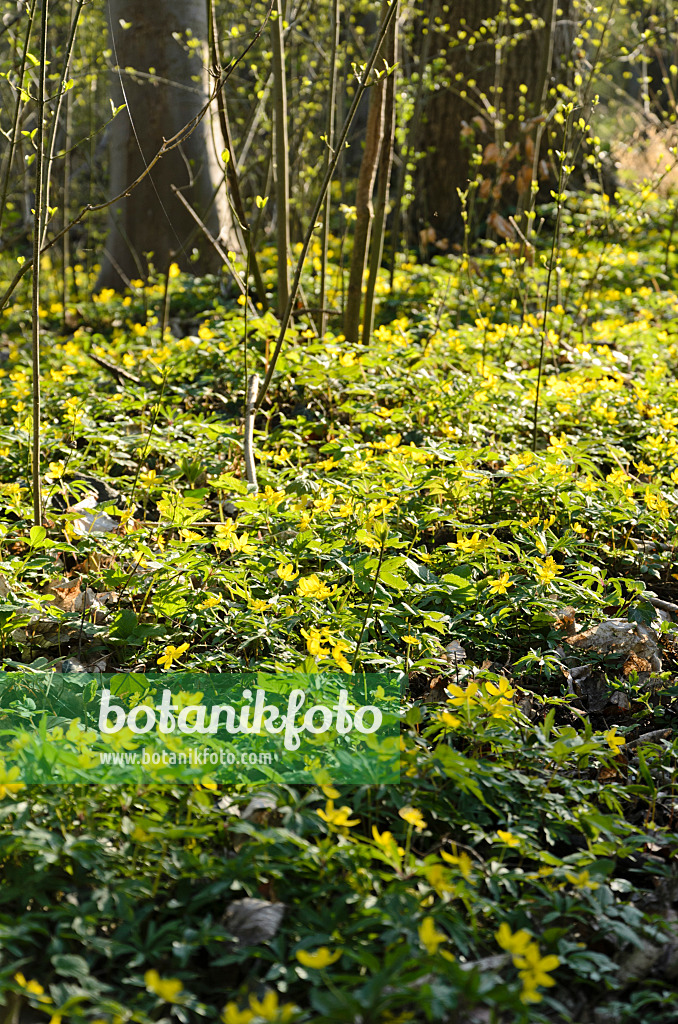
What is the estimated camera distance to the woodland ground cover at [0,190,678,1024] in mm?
1204

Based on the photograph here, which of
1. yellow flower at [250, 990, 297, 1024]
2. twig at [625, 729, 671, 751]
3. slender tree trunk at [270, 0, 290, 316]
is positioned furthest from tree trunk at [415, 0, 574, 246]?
yellow flower at [250, 990, 297, 1024]

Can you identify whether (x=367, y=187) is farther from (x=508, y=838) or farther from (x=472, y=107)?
(x=472, y=107)

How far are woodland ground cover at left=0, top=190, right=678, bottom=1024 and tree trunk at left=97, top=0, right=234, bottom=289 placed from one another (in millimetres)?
1953

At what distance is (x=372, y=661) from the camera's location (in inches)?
70.6

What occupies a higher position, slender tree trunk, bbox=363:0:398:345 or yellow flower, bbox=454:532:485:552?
slender tree trunk, bbox=363:0:398:345

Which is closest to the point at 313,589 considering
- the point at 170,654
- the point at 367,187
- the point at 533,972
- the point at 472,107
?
the point at 170,654

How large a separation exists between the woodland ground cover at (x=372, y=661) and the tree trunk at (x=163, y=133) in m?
1.95

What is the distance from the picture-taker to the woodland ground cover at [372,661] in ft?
3.95

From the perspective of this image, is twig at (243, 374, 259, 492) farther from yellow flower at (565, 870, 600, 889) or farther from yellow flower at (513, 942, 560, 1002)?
yellow flower at (513, 942, 560, 1002)

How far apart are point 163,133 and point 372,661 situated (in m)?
4.73

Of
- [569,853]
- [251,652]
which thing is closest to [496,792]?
[569,853]

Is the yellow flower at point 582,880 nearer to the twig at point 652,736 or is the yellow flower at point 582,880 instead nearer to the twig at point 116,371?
the twig at point 652,736

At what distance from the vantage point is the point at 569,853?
1.55 meters

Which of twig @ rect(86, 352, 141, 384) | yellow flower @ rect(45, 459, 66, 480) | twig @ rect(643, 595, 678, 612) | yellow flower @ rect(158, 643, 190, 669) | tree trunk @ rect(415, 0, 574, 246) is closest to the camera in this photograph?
yellow flower @ rect(158, 643, 190, 669)
